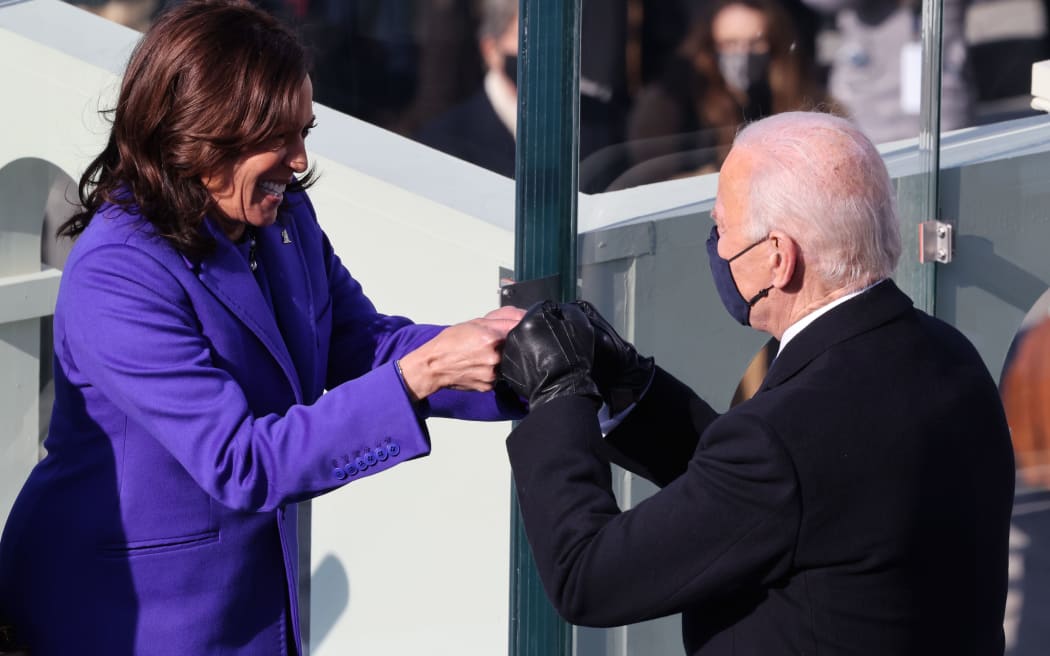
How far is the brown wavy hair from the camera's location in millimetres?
1697

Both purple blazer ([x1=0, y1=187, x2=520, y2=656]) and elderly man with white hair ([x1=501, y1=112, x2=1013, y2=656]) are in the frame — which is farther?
purple blazer ([x1=0, y1=187, x2=520, y2=656])

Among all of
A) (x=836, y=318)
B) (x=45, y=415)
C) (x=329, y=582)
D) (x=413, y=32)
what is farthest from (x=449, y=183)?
(x=413, y=32)

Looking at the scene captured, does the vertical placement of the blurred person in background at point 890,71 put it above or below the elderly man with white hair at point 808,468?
above

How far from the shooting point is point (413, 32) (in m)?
5.48

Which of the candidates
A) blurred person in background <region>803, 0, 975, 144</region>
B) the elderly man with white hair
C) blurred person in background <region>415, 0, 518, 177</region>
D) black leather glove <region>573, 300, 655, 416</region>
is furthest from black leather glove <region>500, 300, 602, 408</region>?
blurred person in background <region>803, 0, 975, 144</region>

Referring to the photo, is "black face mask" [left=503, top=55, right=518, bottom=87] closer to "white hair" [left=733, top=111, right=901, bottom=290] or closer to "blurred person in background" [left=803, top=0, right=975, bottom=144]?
"blurred person in background" [left=803, top=0, right=975, bottom=144]

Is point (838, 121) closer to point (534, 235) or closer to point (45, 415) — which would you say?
point (534, 235)

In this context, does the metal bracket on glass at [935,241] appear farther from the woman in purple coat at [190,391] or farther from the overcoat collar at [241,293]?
the overcoat collar at [241,293]

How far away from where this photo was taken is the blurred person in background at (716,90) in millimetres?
2578

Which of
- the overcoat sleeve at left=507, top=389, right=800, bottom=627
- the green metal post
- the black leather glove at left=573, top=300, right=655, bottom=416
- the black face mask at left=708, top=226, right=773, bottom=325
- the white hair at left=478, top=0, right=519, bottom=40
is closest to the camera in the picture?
the overcoat sleeve at left=507, top=389, right=800, bottom=627

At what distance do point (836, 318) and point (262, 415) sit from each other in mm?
720

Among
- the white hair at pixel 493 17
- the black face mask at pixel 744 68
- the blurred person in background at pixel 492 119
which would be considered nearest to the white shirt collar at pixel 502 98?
the blurred person in background at pixel 492 119

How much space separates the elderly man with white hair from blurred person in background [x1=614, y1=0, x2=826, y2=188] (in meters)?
0.89

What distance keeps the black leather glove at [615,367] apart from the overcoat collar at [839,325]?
320mm
